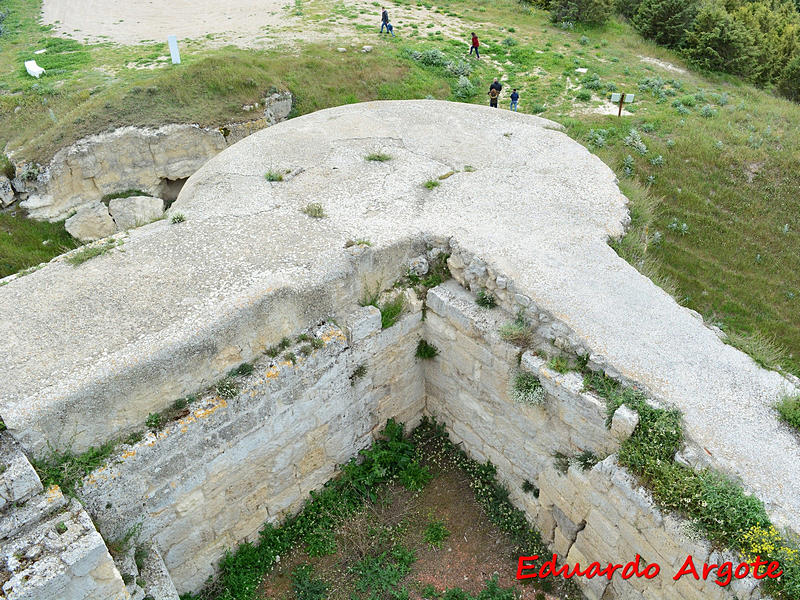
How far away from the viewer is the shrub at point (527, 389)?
20.5ft

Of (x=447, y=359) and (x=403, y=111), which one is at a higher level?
(x=403, y=111)

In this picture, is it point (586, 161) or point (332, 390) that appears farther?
point (586, 161)

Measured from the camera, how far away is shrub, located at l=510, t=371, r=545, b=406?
6242 millimetres

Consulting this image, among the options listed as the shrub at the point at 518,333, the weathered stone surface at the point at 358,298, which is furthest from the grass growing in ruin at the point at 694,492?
the shrub at the point at 518,333

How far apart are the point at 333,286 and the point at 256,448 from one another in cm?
207

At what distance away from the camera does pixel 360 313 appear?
707 cm

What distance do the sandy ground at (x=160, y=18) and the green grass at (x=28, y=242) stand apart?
32.3 ft

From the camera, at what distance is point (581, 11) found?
76.4 ft

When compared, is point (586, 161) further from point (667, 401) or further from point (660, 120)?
point (660, 120)

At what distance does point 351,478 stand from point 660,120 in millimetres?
13147

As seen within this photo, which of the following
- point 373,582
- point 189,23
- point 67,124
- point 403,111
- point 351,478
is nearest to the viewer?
point 373,582

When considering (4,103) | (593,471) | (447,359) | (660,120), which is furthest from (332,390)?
(4,103)

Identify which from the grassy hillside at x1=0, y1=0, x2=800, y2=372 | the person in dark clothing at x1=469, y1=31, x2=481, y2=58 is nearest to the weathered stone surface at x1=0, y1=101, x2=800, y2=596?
the grassy hillside at x1=0, y1=0, x2=800, y2=372

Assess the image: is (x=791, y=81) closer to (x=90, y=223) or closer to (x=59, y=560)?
(x=90, y=223)
